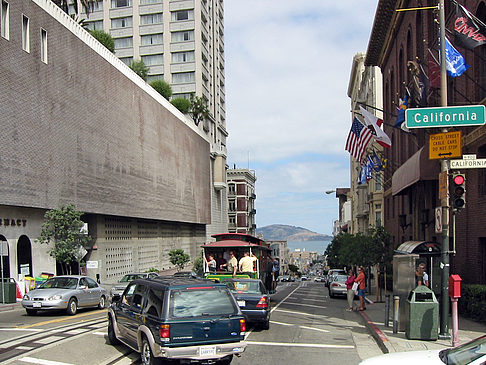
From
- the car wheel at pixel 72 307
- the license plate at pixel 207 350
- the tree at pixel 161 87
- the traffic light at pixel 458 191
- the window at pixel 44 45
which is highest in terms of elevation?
the tree at pixel 161 87

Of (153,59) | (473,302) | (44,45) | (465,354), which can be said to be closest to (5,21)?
(44,45)

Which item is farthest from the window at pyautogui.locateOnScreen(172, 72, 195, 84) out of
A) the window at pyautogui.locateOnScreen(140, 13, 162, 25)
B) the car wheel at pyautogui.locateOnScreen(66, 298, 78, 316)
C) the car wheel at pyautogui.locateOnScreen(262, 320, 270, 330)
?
the car wheel at pyautogui.locateOnScreen(262, 320, 270, 330)

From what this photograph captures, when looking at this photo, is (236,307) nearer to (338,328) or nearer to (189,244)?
(338,328)

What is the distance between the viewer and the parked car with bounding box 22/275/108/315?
18.7 meters

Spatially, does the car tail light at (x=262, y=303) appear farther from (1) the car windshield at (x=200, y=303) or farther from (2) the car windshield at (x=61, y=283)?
(2) the car windshield at (x=61, y=283)

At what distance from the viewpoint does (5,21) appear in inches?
1113

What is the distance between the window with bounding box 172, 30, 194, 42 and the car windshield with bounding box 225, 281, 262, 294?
69.1m

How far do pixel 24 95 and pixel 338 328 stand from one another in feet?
71.4

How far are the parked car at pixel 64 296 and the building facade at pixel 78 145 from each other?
9.61m

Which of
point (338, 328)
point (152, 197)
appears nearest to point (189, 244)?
point (152, 197)

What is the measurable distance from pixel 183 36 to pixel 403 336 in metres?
72.8

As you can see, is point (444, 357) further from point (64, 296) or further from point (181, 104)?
point (181, 104)

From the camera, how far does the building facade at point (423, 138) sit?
2067 cm

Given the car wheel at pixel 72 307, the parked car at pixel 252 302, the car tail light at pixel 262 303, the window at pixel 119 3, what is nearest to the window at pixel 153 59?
the window at pixel 119 3
